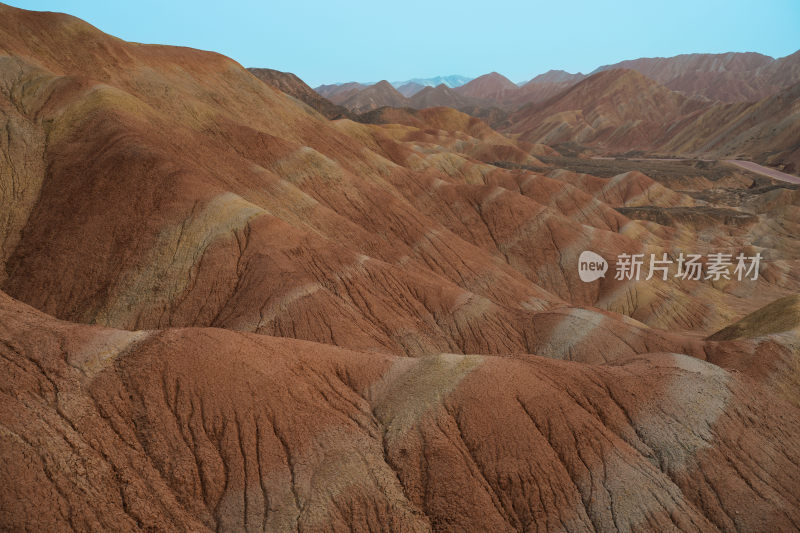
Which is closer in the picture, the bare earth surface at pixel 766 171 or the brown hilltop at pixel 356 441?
the brown hilltop at pixel 356 441

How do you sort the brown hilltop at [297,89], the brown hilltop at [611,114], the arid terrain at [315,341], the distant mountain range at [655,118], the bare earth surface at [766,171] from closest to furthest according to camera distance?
the arid terrain at [315,341] < the bare earth surface at [766,171] < the distant mountain range at [655,118] < the brown hilltop at [297,89] < the brown hilltop at [611,114]

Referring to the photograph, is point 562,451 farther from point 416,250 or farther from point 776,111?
point 776,111

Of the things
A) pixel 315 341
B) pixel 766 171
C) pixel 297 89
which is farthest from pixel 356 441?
pixel 297 89

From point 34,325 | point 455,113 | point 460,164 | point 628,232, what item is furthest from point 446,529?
point 455,113

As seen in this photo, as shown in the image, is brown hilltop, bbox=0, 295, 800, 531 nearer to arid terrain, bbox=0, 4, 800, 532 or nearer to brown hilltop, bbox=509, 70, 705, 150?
arid terrain, bbox=0, 4, 800, 532

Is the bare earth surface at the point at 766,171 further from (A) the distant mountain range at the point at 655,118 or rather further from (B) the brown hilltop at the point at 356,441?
(B) the brown hilltop at the point at 356,441

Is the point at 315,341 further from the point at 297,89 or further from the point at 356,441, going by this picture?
the point at 297,89

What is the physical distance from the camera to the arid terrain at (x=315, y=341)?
551 inches

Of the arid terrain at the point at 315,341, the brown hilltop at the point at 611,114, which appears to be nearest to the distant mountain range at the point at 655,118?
the brown hilltop at the point at 611,114

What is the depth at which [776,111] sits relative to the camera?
120750 mm

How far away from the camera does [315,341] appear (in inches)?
917

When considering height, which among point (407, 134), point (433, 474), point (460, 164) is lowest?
point (433, 474)

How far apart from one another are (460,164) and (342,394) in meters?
56.8

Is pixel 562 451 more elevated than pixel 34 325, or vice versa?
pixel 34 325
